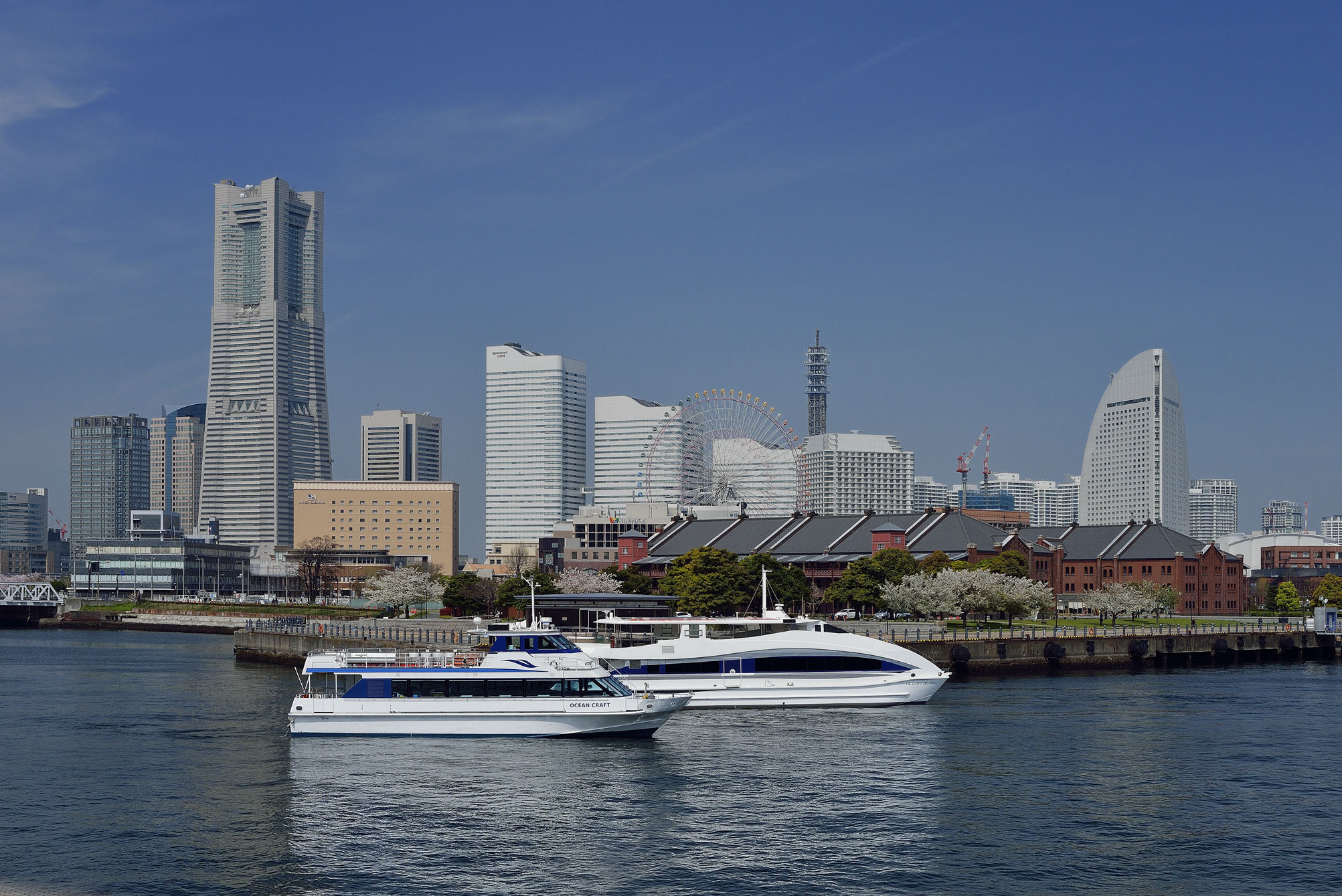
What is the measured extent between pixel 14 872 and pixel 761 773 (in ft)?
96.1

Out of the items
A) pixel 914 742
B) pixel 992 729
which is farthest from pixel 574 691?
pixel 992 729

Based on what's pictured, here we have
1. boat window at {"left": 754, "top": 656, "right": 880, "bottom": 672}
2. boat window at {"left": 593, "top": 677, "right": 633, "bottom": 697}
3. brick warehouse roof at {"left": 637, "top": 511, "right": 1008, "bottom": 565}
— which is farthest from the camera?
brick warehouse roof at {"left": 637, "top": 511, "right": 1008, "bottom": 565}

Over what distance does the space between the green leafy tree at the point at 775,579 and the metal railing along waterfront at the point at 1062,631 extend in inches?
701

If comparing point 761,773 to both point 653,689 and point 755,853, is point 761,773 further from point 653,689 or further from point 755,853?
point 653,689

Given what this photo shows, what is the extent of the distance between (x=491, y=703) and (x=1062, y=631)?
78884 mm

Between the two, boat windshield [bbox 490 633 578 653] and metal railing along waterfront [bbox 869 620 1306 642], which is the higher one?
boat windshield [bbox 490 633 578 653]

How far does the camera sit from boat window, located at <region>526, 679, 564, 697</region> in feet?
226

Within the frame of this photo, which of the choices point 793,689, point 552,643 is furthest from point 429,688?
point 793,689

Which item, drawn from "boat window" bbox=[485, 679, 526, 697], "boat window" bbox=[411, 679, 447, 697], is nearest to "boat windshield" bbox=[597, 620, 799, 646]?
"boat window" bbox=[485, 679, 526, 697]

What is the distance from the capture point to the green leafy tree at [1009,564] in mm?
165750

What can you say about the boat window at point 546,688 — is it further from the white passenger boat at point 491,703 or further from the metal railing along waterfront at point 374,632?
the metal railing along waterfront at point 374,632

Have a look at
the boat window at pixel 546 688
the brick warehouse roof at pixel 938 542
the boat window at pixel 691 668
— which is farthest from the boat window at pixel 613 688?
the brick warehouse roof at pixel 938 542

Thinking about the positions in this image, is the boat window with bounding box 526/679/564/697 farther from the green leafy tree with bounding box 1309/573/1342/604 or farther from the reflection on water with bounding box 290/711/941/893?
the green leafy tree with bounding box 1309/573/1342/604

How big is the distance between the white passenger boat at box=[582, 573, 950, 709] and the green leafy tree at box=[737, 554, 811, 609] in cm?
6336
